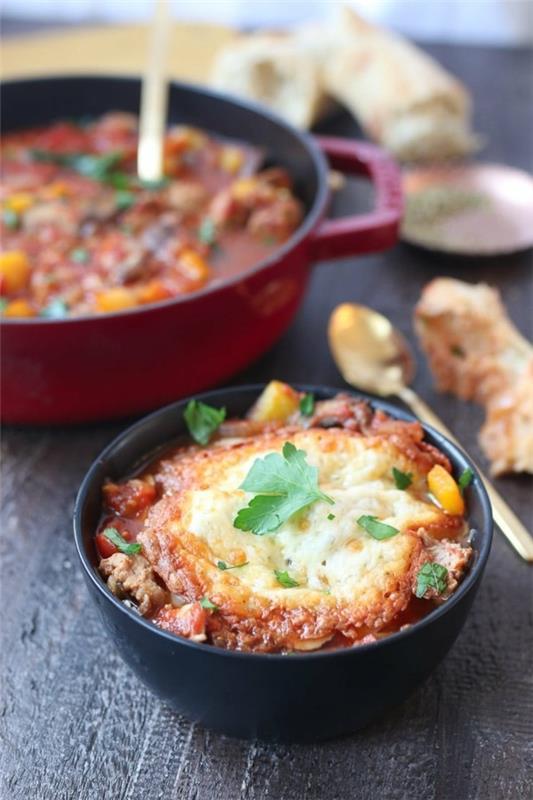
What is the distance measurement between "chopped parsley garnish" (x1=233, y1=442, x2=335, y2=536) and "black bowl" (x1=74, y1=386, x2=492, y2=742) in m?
0.28

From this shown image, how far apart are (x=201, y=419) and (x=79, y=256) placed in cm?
95

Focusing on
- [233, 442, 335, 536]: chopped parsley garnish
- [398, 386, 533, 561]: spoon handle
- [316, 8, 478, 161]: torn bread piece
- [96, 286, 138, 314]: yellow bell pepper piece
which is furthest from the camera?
[316, 8, 478, 161]: torn bread piece

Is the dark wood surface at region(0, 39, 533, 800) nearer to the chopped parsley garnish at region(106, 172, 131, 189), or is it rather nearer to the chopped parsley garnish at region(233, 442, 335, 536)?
the chopped parsley garnish at region(233, 442, 335, 536)

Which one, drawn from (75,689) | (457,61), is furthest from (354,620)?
(457,61)

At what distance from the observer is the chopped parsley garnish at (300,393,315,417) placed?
2.30 m

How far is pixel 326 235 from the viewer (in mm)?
2811

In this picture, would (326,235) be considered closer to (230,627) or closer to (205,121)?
(205,121)

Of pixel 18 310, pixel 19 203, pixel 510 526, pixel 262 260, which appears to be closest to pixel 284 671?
pixel 510 526

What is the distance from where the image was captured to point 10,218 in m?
3.13

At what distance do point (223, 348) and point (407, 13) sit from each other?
332 cm

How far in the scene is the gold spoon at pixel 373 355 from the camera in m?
2.84

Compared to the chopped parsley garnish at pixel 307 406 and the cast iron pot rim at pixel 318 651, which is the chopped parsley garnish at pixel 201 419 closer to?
the cast iron pot rim at pixel 318 651

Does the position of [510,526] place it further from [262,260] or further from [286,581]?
[262,260]

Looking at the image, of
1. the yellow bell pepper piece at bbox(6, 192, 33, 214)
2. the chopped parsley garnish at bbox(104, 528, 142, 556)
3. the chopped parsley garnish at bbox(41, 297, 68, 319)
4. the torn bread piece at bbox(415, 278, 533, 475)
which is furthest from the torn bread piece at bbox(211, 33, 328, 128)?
the chopped parsley garnish at bbox(104, 528, 142, 556)
